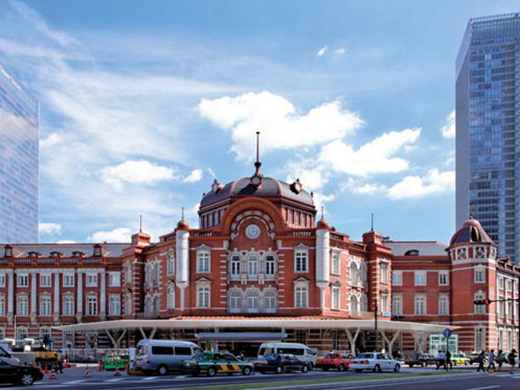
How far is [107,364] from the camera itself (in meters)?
59.2

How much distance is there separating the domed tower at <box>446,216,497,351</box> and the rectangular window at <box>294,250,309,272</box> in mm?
19276

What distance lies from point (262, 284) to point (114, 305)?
75.6 feet

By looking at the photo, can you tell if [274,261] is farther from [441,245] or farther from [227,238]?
[441,245]

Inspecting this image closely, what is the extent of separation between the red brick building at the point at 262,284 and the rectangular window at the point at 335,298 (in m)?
0.11

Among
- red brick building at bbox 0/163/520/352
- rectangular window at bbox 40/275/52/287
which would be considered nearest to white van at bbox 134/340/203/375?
red brick building at bbox 0/163/520/352

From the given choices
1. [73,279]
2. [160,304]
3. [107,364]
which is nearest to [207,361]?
[107,364]

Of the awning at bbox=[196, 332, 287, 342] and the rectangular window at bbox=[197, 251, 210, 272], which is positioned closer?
the awning at bbox=[196, 332, 287, 342]

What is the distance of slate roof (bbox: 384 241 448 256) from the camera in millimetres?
95312

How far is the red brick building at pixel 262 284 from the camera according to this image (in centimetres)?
7956

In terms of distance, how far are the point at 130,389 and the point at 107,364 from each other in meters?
24.1

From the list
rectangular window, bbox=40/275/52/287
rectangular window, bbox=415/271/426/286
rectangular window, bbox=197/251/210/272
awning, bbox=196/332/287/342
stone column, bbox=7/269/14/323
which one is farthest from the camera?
rectangular window, bbox=40/275/52/287

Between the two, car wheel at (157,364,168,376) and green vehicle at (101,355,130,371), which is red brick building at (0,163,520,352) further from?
car wheel at (157,364,168,376)

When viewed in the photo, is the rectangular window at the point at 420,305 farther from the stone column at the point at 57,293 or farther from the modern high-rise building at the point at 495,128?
the modern high-rise building at the point at 495,128

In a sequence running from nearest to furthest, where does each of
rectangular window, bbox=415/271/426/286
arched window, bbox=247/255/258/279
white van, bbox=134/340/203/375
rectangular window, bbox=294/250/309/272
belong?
white van, bbox=134/340/203/375 → rectangular window, bbox=294/250/309/272 → arched window, bbox=247/255/258/279 → rectangular window, bbox=415/271/426/286
